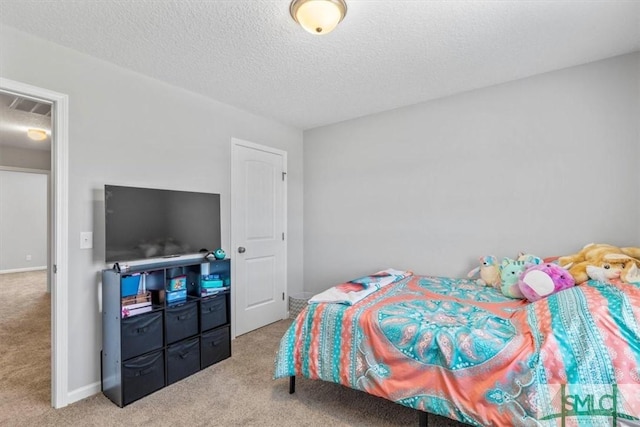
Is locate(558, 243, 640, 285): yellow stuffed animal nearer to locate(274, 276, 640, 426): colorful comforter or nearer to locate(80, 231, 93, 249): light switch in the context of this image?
locate(274, 276, 640, 426): colorful comforter

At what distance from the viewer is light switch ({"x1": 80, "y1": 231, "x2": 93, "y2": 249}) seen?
87.2 inches

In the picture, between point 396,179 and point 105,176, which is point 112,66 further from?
point 396,179

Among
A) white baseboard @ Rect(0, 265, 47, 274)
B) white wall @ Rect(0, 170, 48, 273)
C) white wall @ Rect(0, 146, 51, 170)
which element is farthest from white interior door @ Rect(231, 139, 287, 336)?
white baseboard @ Rect(0, 265, 47, 274)

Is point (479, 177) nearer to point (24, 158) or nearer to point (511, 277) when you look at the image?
point (511, 277)

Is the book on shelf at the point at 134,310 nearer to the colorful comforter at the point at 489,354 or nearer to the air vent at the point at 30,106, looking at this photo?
the colorful comforter at the point at 489,354

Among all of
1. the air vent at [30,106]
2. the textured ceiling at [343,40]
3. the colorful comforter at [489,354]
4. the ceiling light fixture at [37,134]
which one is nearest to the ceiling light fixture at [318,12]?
the textured ceiling at [343,40]

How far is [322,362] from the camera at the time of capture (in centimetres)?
202

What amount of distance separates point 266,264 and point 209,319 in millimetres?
1082

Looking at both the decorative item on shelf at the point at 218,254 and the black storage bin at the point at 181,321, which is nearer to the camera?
the black storage bin at the point at 181,321

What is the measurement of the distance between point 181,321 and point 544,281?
2643mm

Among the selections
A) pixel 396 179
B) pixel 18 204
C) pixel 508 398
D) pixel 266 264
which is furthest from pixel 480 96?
pixel 18 204

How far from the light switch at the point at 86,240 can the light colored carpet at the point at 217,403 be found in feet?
3.47
